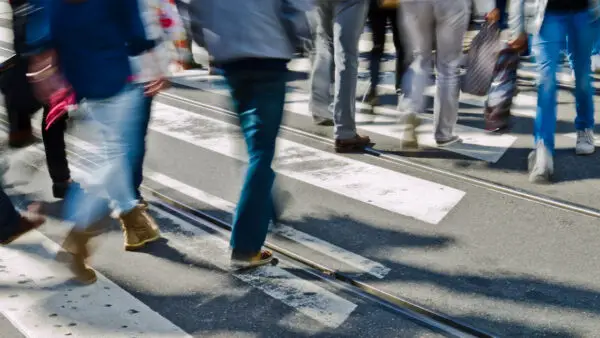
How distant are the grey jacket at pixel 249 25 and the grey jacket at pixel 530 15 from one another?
1.87 m

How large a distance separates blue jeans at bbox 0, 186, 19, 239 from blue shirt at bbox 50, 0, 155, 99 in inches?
41.1

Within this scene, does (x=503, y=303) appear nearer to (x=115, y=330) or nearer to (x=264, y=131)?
(x=264, y=131)

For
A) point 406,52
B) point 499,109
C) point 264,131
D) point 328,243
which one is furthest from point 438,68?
point 264,131

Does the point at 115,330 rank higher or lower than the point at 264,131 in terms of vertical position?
lower

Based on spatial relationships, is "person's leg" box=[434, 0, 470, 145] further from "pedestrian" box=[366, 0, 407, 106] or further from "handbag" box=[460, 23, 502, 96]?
"pedestrian" box=[366, 0, 407, 106]

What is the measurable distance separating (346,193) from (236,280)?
1.29 m

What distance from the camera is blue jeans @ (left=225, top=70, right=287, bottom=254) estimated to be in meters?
3.45

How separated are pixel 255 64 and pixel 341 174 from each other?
180 centimetres

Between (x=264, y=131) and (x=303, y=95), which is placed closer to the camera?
(x=264, y=131)

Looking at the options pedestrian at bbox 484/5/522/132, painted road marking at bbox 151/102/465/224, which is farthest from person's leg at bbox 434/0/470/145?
painted road marking at bbox 151/102/465/224

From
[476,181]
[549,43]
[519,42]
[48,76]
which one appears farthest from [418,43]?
[48,76]

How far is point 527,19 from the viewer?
495cm

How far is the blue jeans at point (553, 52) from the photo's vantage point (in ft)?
15.2

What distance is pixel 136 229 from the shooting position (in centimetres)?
403
